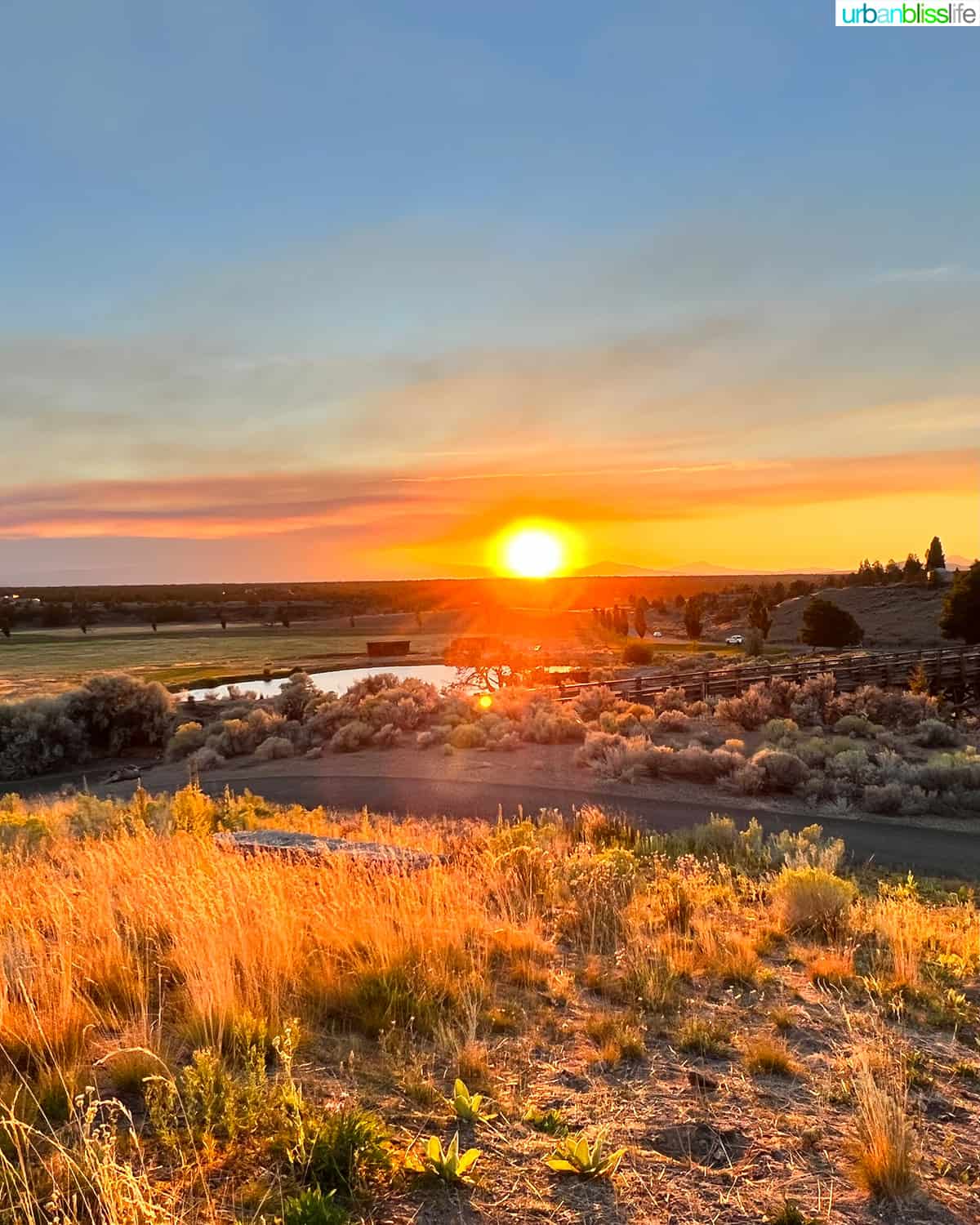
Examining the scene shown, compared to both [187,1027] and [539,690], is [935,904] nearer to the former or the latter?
[187,1027]

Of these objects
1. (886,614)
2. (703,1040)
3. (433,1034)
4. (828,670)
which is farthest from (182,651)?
(886,614)

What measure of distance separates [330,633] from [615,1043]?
3245 inches

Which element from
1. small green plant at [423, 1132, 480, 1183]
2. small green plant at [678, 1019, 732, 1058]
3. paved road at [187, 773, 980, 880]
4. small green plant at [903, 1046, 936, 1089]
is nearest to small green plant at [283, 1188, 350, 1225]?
small green plant at [423, 1132, 480, 1183]

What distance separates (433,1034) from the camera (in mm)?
5273

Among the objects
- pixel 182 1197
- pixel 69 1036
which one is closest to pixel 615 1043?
pixel 182 1197

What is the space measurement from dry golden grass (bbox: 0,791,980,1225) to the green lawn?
2902 centimetres

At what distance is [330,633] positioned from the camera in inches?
3374

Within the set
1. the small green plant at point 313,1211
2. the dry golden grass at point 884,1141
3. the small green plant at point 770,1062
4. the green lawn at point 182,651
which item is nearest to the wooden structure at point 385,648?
the green lawn at point 182,651

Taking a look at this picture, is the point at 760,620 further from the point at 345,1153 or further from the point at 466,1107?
the point at 345,1153

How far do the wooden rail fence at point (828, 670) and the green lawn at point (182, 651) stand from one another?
903 inches

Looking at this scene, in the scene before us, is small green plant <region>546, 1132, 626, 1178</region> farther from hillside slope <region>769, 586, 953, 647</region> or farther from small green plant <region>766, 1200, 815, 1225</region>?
hillside slope <region>769, 586, 953, 647</region>

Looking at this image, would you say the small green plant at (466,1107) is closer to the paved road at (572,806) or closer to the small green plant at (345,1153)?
the small green plant at (345,1153)

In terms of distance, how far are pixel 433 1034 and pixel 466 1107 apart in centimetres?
108

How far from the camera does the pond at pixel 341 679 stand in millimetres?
43844
